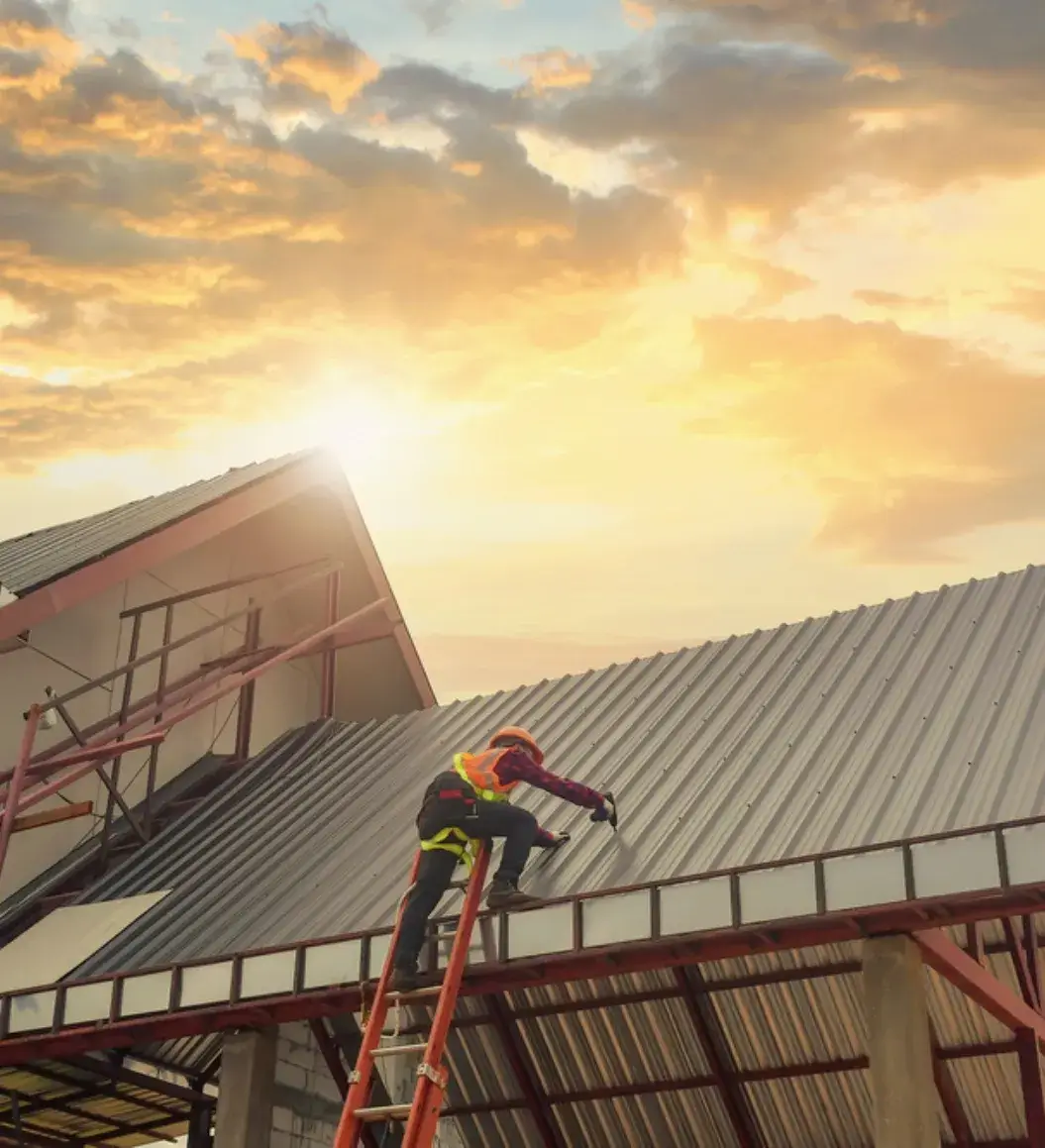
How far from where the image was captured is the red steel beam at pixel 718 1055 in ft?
58.1

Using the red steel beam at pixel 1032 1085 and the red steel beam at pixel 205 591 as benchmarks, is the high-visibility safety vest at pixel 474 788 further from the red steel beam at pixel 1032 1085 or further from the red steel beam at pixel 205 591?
the red steel beam at pixel 205 591

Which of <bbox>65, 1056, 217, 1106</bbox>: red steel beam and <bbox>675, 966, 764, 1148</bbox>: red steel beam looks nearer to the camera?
<bbox>675, 966, 764, 1148</bbox>: red steel beam

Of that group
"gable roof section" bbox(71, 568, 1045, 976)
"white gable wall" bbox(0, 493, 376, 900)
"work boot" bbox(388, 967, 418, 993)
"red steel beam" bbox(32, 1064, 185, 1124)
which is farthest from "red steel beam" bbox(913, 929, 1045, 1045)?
"white gable wall" bbox(0, 493, 376, 900)

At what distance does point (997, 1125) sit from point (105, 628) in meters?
13.9

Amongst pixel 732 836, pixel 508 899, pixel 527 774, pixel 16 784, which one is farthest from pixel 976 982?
pixel 16 784

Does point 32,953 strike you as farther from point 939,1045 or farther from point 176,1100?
point 939,1045

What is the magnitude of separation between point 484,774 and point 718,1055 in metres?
4.42

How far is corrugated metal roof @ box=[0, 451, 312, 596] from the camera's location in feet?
71.7

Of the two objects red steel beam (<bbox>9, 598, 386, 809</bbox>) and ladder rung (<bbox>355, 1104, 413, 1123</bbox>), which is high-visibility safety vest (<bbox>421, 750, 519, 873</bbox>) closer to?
ladder rung (<bbox>355, 1104, 413, 1123</bbox>)

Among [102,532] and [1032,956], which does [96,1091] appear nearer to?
[102,532]

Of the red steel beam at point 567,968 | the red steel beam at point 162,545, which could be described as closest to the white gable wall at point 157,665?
the red steel beam at point 162,545

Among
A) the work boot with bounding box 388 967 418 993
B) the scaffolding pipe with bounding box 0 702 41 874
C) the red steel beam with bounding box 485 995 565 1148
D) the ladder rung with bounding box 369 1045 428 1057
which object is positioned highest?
the scaffolding pipe with bounding box 0 702 41 874

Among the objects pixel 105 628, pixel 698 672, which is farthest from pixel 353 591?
pixel 698 672

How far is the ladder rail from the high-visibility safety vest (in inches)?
8.9
